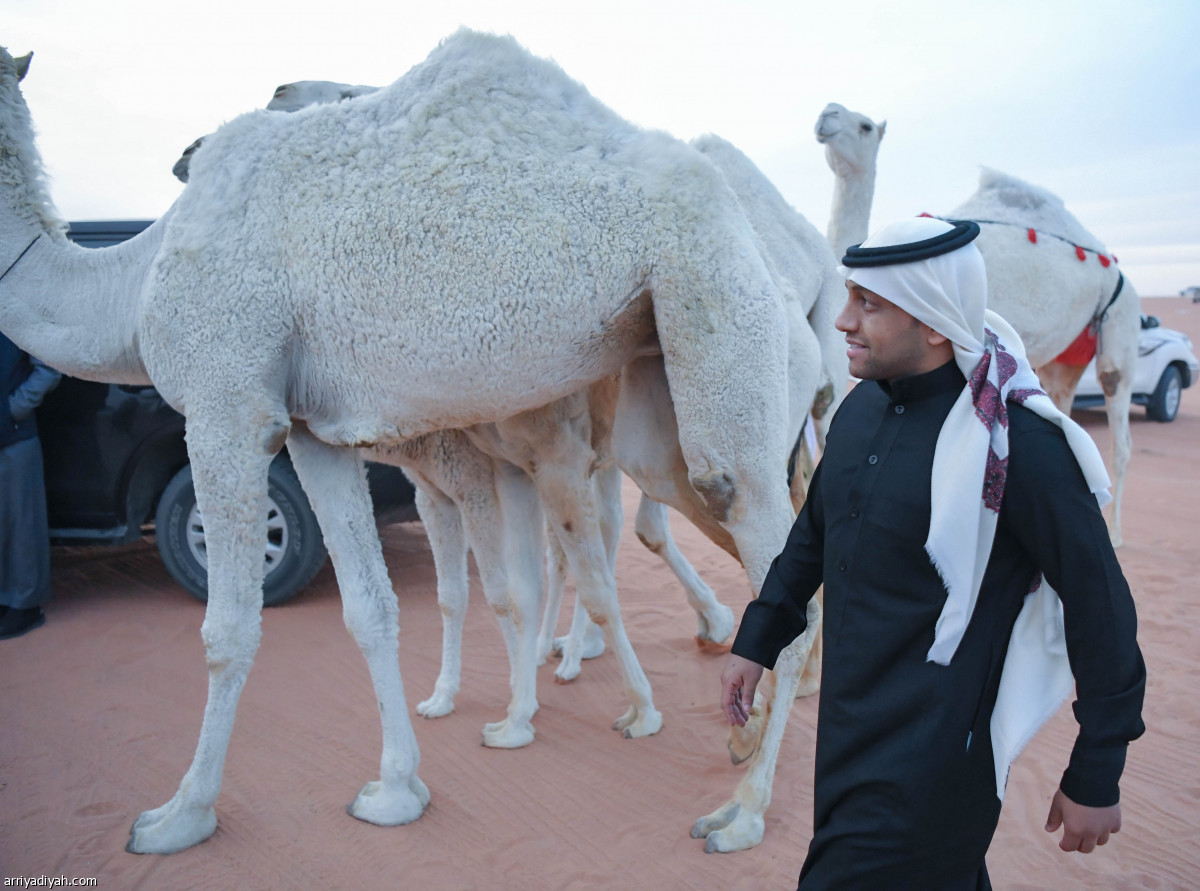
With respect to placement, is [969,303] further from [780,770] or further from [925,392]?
[780,770]

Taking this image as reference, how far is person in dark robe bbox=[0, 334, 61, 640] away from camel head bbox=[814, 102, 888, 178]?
5.22 meters

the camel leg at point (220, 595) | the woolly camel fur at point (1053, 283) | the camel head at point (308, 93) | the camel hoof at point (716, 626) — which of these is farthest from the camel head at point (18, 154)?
the woolly camel fur at point (1053, 283)

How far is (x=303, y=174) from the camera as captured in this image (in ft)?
10.3

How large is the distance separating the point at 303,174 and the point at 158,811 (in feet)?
8.20

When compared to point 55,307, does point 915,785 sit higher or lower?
lower

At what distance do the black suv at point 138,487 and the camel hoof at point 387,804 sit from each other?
2522 millimetres

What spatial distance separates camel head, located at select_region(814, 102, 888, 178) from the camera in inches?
229

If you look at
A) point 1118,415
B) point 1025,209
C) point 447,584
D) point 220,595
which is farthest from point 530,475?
point 1118,415

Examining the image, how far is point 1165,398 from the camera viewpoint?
15625 mm

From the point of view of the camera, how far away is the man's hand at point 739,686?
2.15 meters

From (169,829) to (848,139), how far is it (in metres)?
5.46

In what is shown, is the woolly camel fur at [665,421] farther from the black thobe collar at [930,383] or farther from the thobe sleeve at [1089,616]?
the thobe sleeve at [1089,616]

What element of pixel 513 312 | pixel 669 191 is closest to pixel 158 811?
pixel 513 312

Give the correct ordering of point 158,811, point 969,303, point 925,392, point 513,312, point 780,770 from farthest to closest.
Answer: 1. point 780,770
2. point 158,811
3. point 513,312
4. point 925,392
5. point 969,303
